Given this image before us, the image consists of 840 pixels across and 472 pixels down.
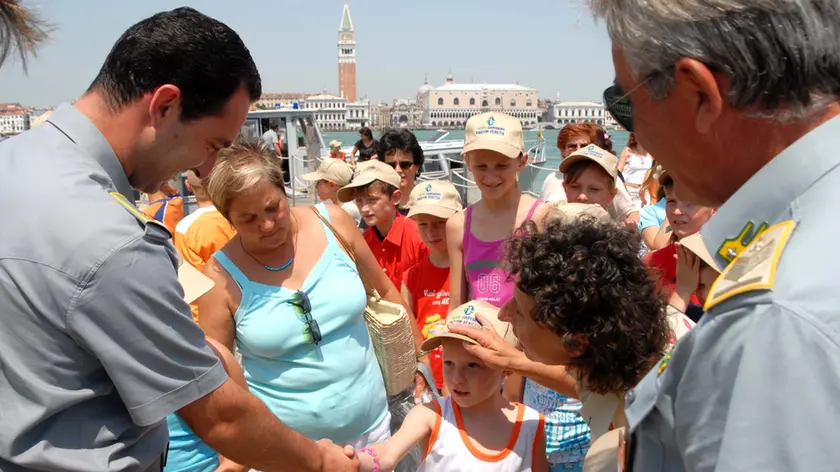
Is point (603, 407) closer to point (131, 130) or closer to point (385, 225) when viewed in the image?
point (131, 130)

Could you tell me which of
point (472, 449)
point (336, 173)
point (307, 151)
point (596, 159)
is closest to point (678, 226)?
point (596, 159)

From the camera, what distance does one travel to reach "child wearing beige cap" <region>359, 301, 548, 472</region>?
2.36 metres

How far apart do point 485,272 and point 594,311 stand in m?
1.35

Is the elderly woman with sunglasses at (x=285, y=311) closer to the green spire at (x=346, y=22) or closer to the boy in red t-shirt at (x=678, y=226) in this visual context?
the boy in red t-shirt at (x=678, y=226)

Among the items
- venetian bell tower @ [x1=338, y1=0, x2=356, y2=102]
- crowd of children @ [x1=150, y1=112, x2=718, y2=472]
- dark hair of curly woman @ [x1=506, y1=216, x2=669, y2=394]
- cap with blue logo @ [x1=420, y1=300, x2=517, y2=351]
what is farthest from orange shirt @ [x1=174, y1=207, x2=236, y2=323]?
venetian bell tower @ [x1=338, y1=0, x2=356, y2=102]

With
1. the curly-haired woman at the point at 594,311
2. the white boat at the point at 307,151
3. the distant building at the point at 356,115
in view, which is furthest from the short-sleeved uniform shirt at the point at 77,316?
the distant building at the point at 356,115

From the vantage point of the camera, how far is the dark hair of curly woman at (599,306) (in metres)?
1.77

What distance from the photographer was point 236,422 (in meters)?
1.72

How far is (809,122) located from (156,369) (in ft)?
4.49

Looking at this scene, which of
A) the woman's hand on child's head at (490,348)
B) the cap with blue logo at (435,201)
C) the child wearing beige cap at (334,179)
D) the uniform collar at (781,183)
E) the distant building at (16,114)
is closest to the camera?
the uniform collar at (781,183)

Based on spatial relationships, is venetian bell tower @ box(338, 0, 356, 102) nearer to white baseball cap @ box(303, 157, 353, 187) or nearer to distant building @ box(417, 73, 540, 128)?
distant building @ box(417, 73, 540, 128)

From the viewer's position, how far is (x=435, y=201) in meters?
3.85

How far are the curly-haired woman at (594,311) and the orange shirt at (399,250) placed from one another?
2.17 m

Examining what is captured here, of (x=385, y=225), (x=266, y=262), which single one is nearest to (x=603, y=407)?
(x=266, y=262)
